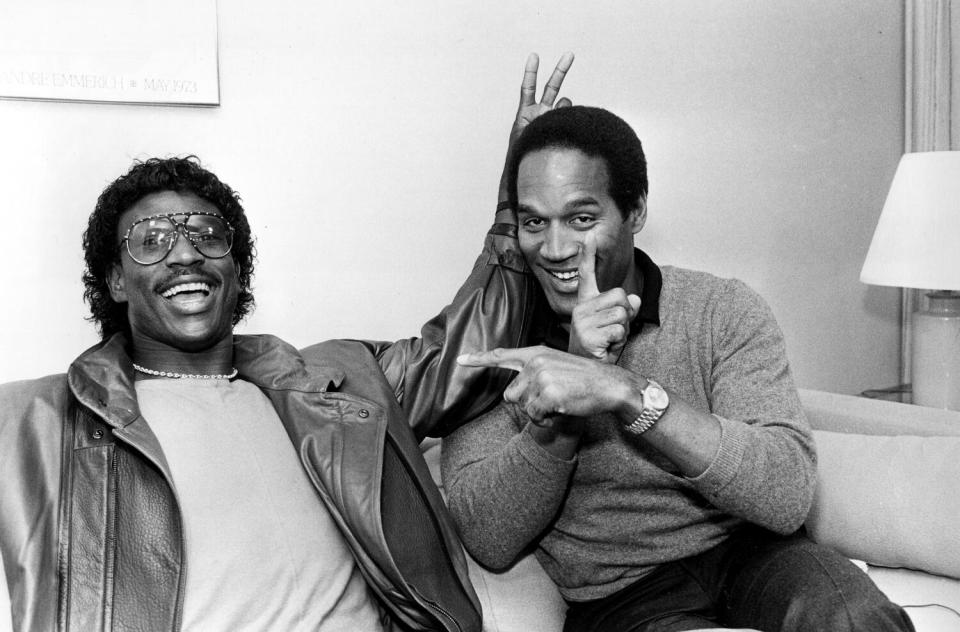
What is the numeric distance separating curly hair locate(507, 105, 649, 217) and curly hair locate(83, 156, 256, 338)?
61cm

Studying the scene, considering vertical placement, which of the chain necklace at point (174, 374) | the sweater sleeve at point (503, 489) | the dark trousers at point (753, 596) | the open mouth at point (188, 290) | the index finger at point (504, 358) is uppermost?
the open mouth at point (188, 290)

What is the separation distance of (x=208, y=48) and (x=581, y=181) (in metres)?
0.97

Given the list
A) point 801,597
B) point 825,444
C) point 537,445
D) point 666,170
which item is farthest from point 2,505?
point 666,170

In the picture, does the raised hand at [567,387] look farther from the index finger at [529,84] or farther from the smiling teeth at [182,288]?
the index finger at [529,84]

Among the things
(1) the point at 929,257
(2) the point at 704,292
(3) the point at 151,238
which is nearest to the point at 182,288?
(3) the point at 151,238

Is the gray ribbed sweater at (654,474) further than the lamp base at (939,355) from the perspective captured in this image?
No

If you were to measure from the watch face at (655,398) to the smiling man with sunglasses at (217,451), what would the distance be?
46 centimetres

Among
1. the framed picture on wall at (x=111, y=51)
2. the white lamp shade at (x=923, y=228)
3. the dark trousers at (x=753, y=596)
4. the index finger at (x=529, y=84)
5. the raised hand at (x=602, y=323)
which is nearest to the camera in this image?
the dark trousers at (x=753, y=596)

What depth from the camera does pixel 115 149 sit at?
2102mm

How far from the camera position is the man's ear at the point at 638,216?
72.8 inches

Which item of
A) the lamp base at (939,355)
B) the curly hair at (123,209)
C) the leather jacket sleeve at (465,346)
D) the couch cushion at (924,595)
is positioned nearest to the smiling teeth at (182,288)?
the curly hair at (123,209)

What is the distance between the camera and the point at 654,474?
65.2 inches

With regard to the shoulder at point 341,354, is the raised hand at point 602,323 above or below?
above

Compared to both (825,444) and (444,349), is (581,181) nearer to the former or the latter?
(444,349)
